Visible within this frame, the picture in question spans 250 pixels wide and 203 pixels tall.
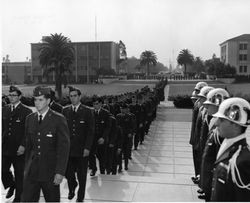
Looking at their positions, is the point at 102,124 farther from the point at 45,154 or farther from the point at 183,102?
the point at 183,102

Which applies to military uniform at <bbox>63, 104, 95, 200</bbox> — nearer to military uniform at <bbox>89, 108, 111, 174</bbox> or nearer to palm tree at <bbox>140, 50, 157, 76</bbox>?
military uniform at <bbox>89, 108, 111, 174</bbox>

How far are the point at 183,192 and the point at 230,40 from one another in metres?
86.3

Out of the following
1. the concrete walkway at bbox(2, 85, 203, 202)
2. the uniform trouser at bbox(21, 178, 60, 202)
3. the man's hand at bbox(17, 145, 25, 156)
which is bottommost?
the concrete walkway at bbox(2, 85, 203, 202)

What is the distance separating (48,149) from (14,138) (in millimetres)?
1362

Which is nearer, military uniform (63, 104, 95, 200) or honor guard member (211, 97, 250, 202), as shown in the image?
honor guard member (211, 97, 250, 202)

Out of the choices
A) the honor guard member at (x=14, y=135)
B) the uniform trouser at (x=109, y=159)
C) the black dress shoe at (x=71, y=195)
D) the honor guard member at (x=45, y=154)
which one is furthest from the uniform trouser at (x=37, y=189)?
the uniform trouser at (x=109, y=159)

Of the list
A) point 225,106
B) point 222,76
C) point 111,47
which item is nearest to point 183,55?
point 111,47

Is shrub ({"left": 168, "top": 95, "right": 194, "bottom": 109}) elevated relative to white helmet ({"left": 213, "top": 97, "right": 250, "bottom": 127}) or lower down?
lower down

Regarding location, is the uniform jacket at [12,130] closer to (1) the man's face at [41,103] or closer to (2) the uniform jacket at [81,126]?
(2) the uniform jacket at [81,126]

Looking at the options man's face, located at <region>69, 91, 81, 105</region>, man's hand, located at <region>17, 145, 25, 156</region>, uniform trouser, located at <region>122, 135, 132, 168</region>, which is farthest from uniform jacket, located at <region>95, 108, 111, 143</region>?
man's hand, located at <region>17, 145, 25, 156</region>

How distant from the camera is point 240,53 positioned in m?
84.5

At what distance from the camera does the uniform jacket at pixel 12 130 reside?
5.18 meters

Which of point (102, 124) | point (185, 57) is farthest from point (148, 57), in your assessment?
point (102, 124)

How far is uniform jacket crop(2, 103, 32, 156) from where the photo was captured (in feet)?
17.0
